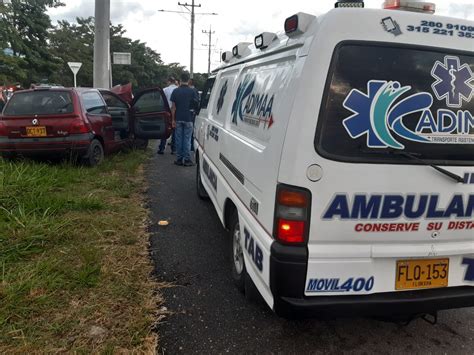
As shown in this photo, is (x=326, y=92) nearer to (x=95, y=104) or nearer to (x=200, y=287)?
(x=200, y=287)

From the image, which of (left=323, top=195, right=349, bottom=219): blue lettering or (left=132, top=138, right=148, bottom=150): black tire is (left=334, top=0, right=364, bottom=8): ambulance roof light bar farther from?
(left=132, top=138, right=148, bottom=150): black tire

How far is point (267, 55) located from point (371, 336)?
2085mm

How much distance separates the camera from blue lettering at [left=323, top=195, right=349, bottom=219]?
207cm

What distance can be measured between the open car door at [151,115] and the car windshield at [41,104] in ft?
4.90

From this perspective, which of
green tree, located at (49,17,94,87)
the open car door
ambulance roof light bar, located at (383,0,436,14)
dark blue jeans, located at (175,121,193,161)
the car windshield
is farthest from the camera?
green tree, located at (49,17,94,87)

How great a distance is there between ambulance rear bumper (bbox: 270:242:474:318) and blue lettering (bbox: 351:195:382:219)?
34 cm

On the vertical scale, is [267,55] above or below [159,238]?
above

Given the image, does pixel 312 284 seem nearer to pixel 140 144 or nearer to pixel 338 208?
pixel 338 208

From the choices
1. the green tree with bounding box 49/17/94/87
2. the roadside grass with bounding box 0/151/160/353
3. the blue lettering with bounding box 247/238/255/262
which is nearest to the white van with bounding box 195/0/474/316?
the blue lettering with bounding box 247/238/255/262

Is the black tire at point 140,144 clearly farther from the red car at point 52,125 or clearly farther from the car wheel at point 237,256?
the car wheel at point 237,256

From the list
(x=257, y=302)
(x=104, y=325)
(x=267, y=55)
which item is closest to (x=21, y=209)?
(x=104, y=325)

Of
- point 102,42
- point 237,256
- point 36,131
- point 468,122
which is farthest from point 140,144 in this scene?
point 468,122

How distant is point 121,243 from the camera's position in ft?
12.8

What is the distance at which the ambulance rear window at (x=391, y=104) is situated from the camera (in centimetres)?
204
